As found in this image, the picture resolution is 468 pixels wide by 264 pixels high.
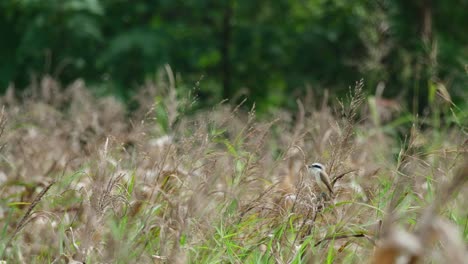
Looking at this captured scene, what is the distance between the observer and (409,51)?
11.0 meters

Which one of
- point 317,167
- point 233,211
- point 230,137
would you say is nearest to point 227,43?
point 230,137

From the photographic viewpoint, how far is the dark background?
10.4 meters

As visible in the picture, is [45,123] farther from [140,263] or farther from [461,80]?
[461,80]

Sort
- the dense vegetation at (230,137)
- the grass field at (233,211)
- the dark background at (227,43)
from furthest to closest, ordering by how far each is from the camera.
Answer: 1. the dark background at (227,43)
2. the dense vegetation at (230,137)
3. the grass field at (233,211)

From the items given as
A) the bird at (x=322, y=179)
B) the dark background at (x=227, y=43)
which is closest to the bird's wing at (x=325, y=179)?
the bird at (x=322, y=179)

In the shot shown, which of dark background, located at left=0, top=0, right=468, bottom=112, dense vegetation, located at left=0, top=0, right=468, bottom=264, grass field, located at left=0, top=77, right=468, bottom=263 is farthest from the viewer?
dark background, located at left=0, top=0, right=468, bottom=112

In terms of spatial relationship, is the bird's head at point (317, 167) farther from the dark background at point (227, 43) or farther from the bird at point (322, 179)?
the dark background at point (227, 43)

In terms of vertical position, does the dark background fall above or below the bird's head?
below

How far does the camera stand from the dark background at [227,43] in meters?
10.4

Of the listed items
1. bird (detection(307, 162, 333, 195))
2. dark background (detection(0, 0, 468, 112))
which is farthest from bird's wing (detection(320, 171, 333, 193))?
dark background (detection(0, 0, 468, 112))

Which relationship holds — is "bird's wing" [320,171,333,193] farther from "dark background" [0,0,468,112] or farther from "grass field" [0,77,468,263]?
"dark background" [0,0,468,112]

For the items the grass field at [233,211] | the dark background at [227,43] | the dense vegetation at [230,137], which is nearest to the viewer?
the grass field at [233,211]

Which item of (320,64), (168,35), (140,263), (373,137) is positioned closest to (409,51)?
(320,64)

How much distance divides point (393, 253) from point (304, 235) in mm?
1285
